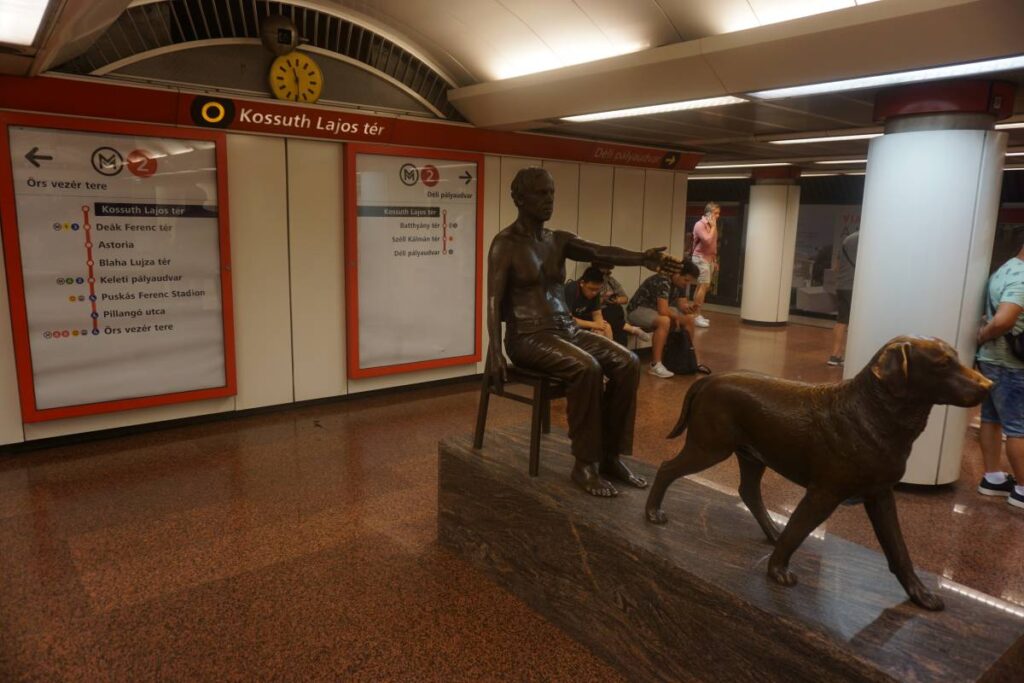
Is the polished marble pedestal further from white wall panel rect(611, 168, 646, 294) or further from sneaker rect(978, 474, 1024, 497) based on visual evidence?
white wall panel rect(611, 168, 646, 294)

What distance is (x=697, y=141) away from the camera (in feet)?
24.9

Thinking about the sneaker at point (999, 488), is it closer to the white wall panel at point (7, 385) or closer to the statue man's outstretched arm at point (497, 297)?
the statue man's outstretched arm at point (497, 297)

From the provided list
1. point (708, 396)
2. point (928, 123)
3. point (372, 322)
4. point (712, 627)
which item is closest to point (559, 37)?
point (928, 123)

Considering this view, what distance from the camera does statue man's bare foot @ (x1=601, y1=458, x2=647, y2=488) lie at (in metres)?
3.00

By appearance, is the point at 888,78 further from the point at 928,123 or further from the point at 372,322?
the point at 372,322

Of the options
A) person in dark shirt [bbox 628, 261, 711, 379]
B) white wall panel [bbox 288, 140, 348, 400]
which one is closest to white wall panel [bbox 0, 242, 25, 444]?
white wall panel [bbox 288, 140, 348, 400]

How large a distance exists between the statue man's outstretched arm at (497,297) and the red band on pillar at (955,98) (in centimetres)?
271

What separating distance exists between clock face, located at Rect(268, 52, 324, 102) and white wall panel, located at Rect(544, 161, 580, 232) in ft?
8.75

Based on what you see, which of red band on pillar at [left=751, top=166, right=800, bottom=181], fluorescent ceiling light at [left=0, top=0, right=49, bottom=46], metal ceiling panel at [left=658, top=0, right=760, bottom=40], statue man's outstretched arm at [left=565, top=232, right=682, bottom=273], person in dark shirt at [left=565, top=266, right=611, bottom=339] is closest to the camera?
fluorescent ceiling light at [left=0, top=0, right=49, bottom=46]

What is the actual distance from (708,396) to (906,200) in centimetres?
255

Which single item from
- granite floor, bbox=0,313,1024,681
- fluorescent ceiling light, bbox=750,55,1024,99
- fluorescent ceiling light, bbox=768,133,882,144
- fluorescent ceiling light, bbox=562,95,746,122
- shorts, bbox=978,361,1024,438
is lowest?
granite floor, bbox=0,313,1024,681

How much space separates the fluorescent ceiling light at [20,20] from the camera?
2699mm

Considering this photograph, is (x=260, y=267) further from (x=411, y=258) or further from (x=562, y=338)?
(x=562, y=338)

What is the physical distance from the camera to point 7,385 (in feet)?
14.9
